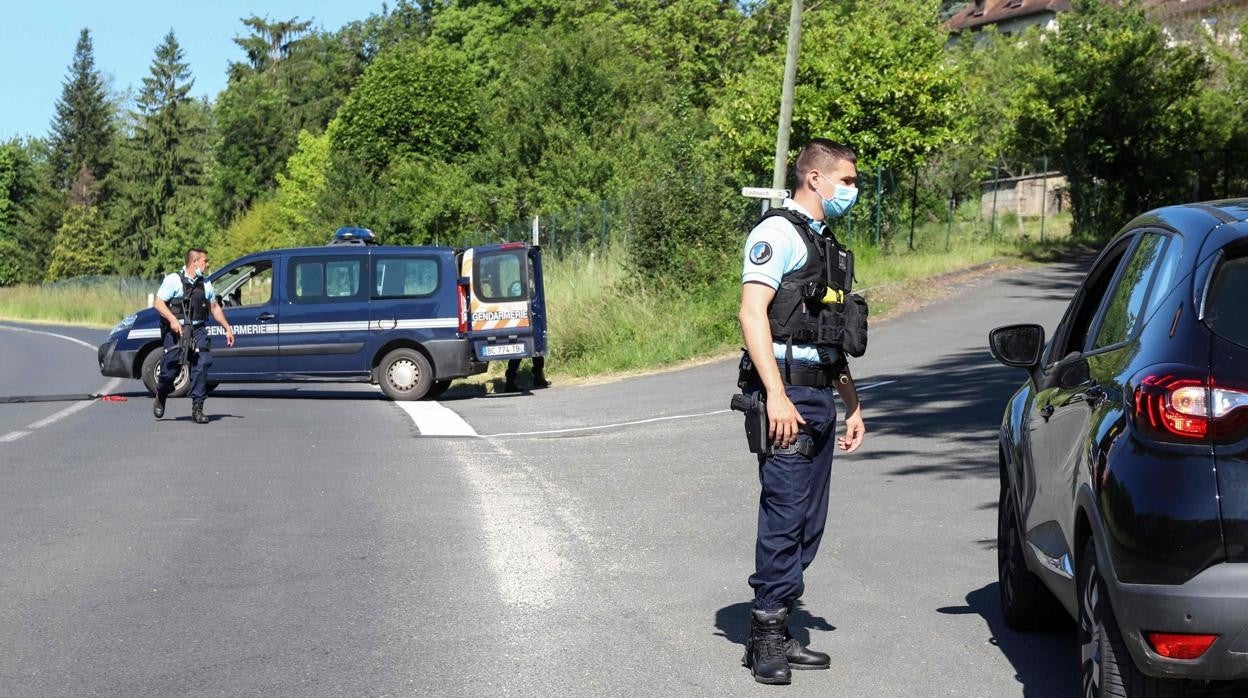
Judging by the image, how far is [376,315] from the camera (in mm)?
19891

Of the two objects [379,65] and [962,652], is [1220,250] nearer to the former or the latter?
[962,652]

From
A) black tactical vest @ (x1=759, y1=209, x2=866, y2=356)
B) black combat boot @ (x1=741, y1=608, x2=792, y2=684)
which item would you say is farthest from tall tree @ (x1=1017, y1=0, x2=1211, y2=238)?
black combat boot @ (x1=741, y1=608, x2=792, y2=684)

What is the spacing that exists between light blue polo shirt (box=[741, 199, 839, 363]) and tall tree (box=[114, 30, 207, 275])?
101 metres

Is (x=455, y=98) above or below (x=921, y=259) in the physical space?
above

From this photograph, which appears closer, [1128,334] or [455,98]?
[1128,334]

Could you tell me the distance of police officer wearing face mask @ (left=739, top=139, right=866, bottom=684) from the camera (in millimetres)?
5332

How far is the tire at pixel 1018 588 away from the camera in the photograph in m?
5.91

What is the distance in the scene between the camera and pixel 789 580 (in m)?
5.43

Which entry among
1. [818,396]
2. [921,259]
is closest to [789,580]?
[818,396]

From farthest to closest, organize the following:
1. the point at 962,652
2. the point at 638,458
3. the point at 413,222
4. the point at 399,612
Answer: the point at 413,222 → the point at 638,458 → the point at 399,612 → the point at 962,652

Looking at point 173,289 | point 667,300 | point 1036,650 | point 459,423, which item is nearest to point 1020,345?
point 1036,650

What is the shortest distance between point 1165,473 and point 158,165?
343 feet

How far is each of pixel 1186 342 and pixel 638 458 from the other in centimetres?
862

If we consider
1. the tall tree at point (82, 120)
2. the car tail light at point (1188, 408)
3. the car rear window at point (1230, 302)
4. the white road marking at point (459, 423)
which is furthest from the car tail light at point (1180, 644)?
the tall tree at point (82, 120)
